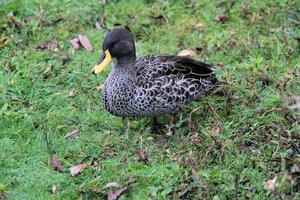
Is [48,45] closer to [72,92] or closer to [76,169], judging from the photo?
[72,92]

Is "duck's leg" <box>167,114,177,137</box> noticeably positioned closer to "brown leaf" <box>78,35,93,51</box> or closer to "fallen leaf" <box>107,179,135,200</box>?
"fallen leaf" <box>107,179,135,200</box>

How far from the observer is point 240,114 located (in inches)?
224

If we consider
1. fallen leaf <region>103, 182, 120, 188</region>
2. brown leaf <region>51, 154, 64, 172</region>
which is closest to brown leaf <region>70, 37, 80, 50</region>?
brown leaf <region>51, 154, 64, 172</region>

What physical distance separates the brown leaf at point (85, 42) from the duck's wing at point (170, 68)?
1.37 metres

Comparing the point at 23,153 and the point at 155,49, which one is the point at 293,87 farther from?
the point at 23,153

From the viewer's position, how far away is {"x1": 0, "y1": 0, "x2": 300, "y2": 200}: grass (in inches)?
194

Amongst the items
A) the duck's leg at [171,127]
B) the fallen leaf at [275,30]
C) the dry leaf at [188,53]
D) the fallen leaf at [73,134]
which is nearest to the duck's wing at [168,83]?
the duck's leg at [171,127]

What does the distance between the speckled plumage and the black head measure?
0.22ft

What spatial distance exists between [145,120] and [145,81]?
1.45ft

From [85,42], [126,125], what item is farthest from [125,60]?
[85,42]

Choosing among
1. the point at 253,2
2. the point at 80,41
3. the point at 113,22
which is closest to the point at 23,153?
the point at 80,41

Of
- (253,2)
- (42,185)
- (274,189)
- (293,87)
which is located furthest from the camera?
(253,2)

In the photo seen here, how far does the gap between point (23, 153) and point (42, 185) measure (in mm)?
520

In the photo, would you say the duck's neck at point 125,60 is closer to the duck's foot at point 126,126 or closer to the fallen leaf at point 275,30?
the duck's foot at point 126,126
